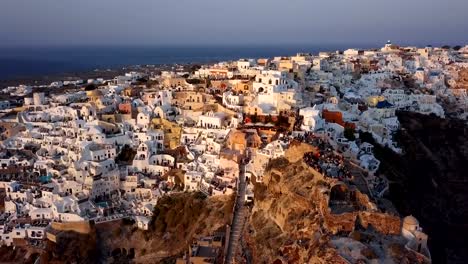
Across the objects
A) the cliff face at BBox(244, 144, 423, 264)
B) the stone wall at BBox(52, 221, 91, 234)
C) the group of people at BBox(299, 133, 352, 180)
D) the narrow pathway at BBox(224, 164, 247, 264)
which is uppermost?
the group of people at BBox(299, 133, 352, 180)

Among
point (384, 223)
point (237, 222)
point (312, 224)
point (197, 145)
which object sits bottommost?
point (237, 222)

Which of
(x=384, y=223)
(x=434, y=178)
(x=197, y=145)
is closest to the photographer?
(x=384, y=223)

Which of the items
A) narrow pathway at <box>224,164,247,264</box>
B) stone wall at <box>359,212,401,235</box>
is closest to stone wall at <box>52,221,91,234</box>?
narrow pathway at <box>224,164,247,264</box>

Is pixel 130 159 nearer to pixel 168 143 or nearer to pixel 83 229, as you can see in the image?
pixel 168 143

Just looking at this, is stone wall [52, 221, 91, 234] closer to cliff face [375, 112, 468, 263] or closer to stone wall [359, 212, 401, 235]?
stone wall [359, 212, 401, 235]

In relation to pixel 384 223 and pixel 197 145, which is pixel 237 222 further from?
pixel 197 145

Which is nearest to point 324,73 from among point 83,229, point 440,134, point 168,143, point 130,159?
point 440,134

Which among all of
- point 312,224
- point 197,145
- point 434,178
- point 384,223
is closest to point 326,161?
point 312,224
